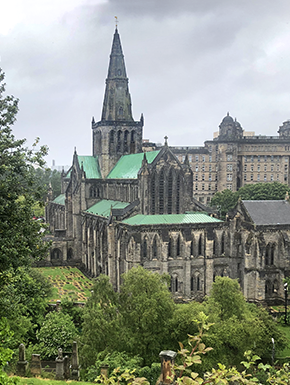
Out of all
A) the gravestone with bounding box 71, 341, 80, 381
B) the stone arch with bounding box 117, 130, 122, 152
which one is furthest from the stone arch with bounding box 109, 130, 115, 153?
the gravestone with bounding box 71, 341, 80, 381

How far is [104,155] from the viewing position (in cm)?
7988

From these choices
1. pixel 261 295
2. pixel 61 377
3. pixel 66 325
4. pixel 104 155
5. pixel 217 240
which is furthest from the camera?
pixel 104 155

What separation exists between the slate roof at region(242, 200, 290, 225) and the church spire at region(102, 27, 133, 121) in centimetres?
3574

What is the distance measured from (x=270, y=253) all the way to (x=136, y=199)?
21979mm

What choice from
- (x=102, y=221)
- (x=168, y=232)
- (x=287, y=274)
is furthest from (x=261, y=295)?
(x=102, y=221)

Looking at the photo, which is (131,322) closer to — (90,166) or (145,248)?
(145,248)

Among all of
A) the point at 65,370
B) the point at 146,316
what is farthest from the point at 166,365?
the point at 65,370

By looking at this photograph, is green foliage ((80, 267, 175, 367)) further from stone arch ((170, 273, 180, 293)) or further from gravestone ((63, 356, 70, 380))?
stone arch ((170, 273, 180, 293))

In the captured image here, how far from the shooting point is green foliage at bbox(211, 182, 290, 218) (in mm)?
97250

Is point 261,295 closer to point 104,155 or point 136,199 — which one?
point 136,199

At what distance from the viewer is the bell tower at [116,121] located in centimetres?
7950

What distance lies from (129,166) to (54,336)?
135 ft

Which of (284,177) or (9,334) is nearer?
(9,334)

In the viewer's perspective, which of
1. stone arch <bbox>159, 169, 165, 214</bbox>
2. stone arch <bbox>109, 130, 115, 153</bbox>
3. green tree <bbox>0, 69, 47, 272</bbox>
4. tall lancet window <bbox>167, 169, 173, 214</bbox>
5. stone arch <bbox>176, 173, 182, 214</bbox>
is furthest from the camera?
stone arch <bbox>109, 130, 115, 153</bbox>
